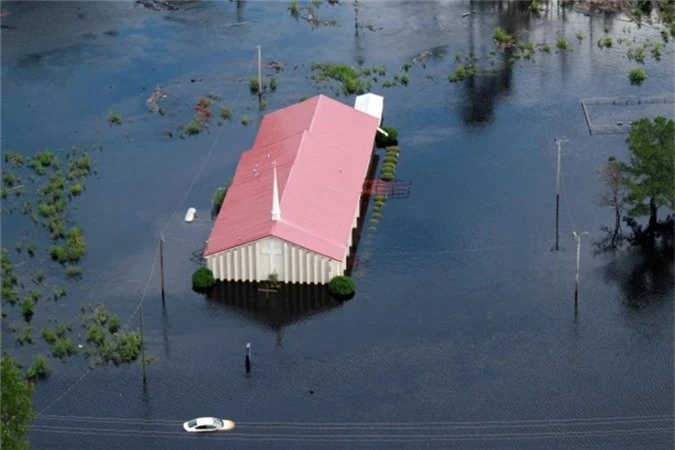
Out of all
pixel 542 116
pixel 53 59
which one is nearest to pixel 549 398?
pixel 542 116

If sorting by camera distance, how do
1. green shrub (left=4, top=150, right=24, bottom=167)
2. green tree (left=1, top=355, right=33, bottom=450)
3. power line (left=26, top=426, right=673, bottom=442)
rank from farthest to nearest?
green shrub (left=4, top=150, right=24, bottom=167)
power line (left=26, top=426, right=673, bottom=442)
green tree (left=1, top=355, right=33, bottom=450)

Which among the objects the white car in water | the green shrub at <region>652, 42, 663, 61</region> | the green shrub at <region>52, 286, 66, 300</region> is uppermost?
the green shrub at <region>652, 42, 663, 61</region>

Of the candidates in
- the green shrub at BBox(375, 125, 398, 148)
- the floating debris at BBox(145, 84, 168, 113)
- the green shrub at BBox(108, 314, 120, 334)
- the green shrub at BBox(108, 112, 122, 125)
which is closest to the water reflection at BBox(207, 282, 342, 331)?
the green shrub at BBox(108, 314, 120, 334)

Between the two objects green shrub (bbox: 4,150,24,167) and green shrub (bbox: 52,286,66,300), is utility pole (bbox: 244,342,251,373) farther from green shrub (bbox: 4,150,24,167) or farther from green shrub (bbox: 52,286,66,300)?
green shrub (bbox: 4,150,24,167)

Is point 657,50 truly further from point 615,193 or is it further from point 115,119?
point 115,119

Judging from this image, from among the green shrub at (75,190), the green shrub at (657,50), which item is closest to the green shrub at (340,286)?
the green shrub at (75,190)

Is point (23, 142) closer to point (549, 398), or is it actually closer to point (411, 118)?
point (411, 118)

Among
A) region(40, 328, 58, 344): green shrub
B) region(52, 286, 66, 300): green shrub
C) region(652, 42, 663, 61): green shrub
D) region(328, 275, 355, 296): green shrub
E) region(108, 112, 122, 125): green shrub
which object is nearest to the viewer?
region(40, 328, 58, 344): green shrub

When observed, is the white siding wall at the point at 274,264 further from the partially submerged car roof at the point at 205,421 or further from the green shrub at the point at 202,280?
the partially submerged car roof at the point at 205,421
